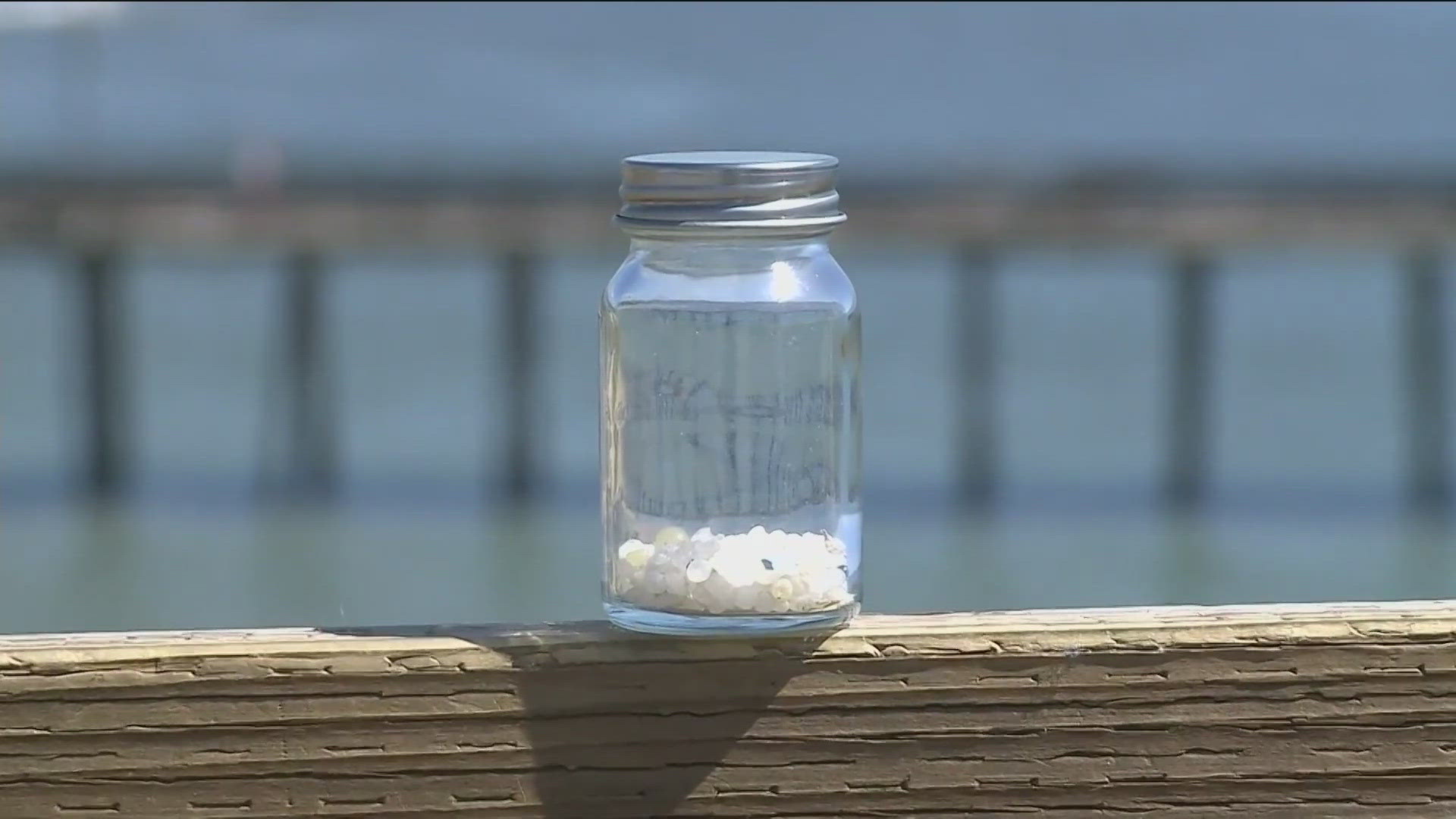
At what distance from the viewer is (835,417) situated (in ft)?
3.55

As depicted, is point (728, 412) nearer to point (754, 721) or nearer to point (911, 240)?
point (754, 721)

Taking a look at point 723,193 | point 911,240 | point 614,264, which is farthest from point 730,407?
point 614,264

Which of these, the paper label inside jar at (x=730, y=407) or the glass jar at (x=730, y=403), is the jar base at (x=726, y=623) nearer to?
the glass jar at (x=730, y=403)

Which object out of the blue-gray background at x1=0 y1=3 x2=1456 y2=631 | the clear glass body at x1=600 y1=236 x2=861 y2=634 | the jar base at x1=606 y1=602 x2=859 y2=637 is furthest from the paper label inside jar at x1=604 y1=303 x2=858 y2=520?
the blue-gray background at x1=0 y1=3 x2=1456 y2=631

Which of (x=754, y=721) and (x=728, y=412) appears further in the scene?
(x=728, y=412)

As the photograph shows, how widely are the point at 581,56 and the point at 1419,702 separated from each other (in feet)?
134

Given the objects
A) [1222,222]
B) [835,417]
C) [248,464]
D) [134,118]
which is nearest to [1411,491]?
[1222,222]

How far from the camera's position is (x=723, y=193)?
0.92m

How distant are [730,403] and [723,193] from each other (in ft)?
0.52

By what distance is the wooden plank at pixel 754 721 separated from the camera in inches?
33.1

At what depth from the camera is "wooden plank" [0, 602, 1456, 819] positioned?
841 mm

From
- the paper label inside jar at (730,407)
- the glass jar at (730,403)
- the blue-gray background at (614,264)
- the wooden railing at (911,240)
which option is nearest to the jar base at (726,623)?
the glass jar at (730,403)

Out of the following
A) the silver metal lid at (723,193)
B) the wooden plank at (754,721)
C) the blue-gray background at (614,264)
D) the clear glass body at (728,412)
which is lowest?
the blue-gray background at (614,264)

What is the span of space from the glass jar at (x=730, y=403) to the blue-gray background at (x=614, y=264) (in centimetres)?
971
